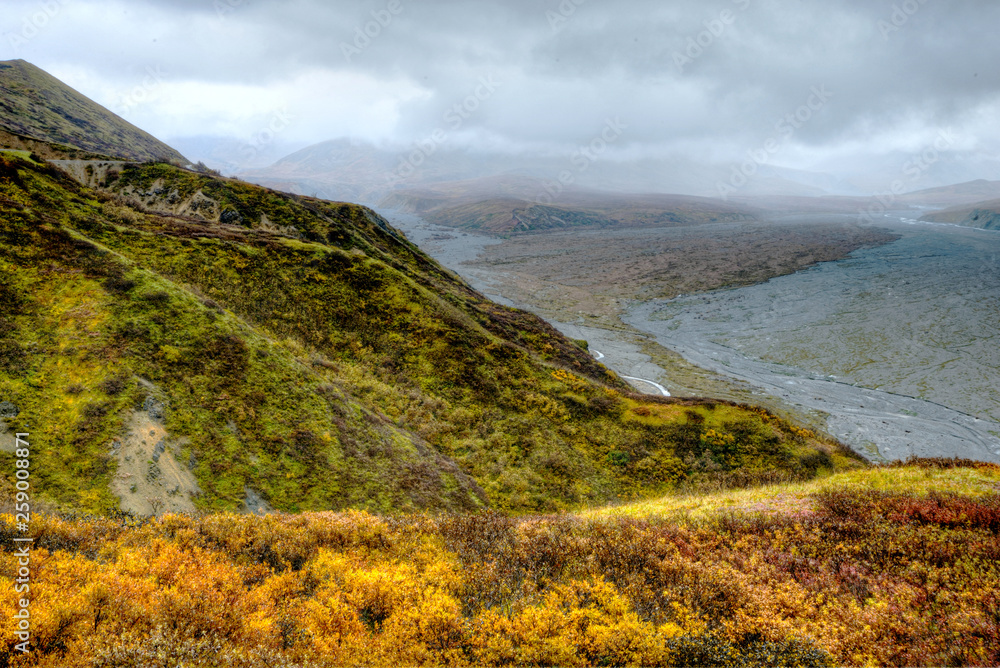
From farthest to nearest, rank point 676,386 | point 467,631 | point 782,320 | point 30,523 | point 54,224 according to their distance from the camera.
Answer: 1. point 782,320
2. point 676,386
3. point 54,224
4. point 30,523
5. point 467,631

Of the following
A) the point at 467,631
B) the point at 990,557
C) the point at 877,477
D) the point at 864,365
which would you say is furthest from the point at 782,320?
the point at 467,631

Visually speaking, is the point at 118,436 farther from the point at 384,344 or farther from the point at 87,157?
the point at 87,157

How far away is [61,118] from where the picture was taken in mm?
115750

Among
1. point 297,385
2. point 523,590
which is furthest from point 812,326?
point 523,590

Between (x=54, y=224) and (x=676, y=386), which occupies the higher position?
(x=54, y=224)

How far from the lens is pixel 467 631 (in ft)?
24.7

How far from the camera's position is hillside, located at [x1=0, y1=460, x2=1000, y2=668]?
6816mm

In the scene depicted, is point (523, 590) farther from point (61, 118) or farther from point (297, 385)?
point (61, 118)

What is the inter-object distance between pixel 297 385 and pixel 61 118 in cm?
15557

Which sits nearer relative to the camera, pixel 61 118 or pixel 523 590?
pixel 523 590

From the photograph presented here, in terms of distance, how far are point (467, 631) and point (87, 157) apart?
56.9m

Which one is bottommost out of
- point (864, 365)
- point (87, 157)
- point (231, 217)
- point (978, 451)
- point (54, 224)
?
point (978, 451)

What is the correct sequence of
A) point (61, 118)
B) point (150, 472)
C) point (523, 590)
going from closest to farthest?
point (523, 590) → point (150, 472) → point (61, 118)

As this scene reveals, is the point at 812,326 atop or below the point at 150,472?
atop
